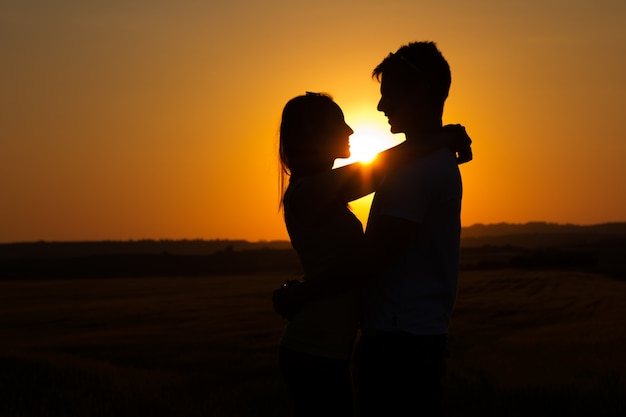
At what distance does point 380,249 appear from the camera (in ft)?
10.7

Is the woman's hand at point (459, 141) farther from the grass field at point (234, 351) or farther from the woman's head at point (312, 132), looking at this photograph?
the grass field at point (234, 351)

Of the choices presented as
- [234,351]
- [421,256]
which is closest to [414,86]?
[421,256]

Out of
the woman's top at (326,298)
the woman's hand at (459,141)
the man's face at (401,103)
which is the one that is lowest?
the woman's top at (326,298)

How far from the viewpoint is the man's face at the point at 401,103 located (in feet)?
11.4

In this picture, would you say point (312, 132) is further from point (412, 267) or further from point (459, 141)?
point (412, 267)

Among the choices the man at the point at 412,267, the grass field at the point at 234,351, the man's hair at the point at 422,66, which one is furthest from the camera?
the grass field at the point at 234,351

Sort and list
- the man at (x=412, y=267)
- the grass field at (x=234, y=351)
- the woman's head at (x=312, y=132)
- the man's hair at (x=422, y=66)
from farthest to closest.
Answer: the grass field at (x=234, y=351)
the woman's head at (x=312, y=132)
the man's hair at (x=422, y=66)
the man at (x=412, y=267)

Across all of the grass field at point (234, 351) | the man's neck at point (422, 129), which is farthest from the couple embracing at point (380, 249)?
the grass field at point (234, 351)

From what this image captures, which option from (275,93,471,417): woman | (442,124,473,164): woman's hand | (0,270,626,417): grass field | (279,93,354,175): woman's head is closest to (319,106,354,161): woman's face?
(279,93,354,175): woman's head

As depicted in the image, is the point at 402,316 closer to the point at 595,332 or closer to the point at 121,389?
the point at 121,389

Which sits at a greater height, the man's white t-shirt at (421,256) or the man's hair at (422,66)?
the man's hair at (422,66)

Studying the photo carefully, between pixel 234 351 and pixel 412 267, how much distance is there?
15.9 m

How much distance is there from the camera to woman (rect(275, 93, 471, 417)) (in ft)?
11.5

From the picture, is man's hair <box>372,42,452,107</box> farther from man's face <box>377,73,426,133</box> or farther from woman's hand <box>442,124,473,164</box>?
woman's hand <box>442,124,473,164</box>
